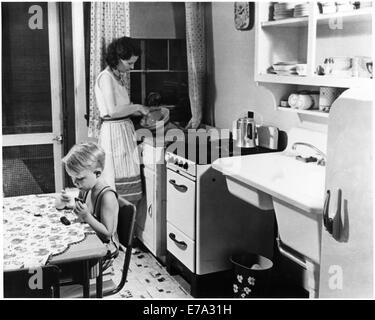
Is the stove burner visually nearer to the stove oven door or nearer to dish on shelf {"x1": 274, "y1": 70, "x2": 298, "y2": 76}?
the stove oven door

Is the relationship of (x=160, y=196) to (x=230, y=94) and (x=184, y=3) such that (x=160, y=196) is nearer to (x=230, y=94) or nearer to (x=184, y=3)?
(x=230, y=94)

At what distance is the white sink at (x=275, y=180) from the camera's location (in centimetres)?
211

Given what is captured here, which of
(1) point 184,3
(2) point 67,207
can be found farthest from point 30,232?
(1) point 184,3

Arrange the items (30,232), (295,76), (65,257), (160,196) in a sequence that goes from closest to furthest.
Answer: (65,257)
(30,232)
(295,76)
(160,196)

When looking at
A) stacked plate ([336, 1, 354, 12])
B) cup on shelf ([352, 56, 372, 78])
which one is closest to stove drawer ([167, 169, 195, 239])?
cup on shelf ([352, 56, 372, 78])

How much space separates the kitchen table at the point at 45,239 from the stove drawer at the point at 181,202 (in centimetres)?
103

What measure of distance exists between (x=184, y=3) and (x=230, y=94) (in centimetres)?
Answer: 91

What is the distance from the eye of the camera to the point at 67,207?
87.4 inches

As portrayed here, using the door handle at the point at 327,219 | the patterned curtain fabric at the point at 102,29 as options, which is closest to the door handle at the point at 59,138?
the patterned curtain fabric at the point at 102,29

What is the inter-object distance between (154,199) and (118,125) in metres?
0.63

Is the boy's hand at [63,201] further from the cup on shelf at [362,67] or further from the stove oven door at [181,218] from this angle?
the cup on shelf at [362,67]

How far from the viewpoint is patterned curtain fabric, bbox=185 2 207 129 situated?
400 centimetres

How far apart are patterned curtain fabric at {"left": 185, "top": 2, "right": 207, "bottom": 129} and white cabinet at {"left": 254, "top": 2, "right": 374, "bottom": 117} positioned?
3.77ft

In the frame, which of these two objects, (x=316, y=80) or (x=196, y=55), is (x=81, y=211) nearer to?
(x=316, y=80)
